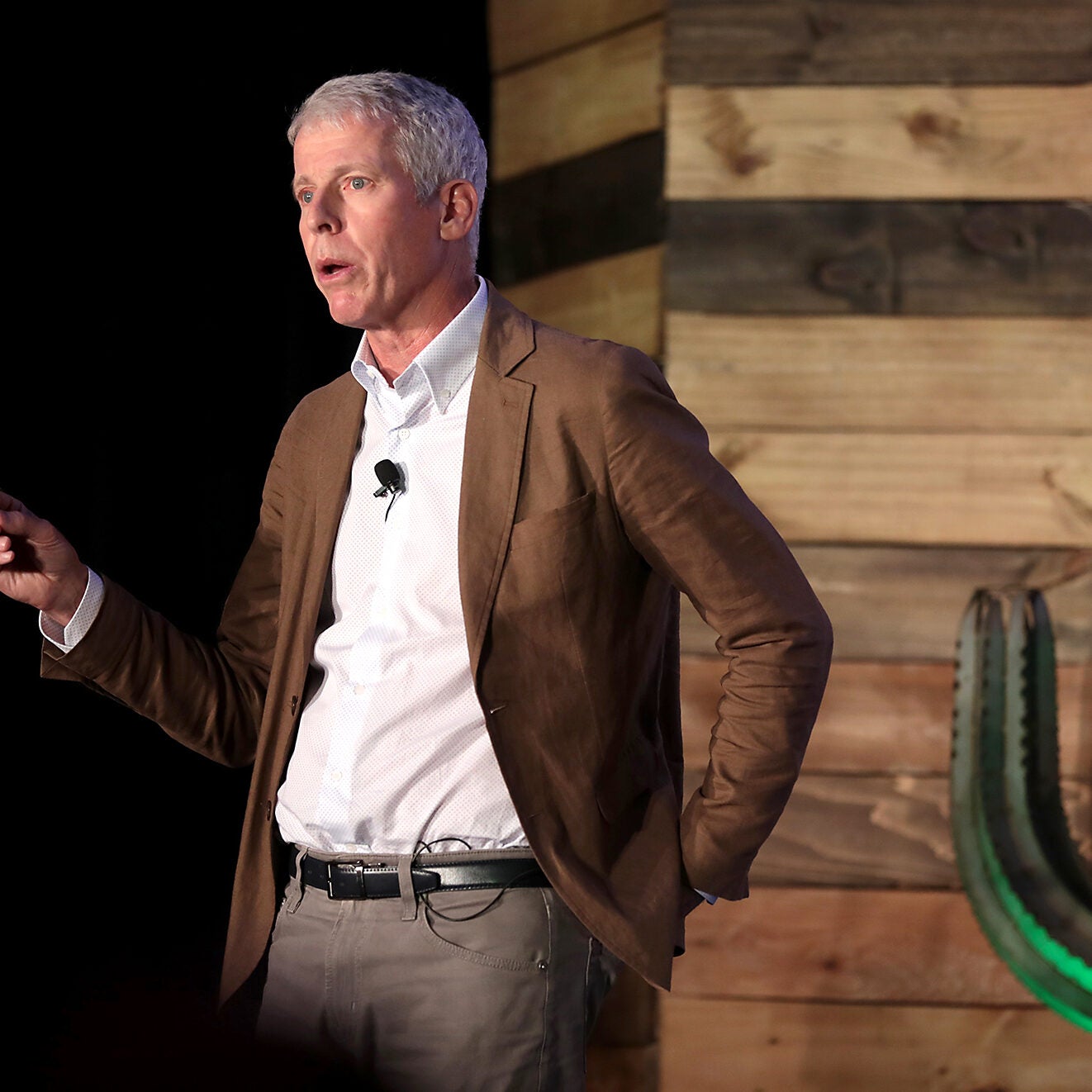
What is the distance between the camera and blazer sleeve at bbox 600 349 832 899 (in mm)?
1372

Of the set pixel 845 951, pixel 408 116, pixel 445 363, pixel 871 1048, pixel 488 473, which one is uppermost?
pixel 408 116

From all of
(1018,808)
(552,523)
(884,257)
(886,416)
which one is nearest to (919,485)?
(886,416)

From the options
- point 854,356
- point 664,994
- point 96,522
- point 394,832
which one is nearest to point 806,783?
point 664,994

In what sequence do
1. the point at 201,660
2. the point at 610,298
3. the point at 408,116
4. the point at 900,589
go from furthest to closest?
1. the point at 610,298
2. the point at 900,589
3. the point at 201,660
4. the point at 408,116

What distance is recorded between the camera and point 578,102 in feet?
7.86

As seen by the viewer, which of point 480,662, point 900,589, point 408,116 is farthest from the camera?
point 900,589

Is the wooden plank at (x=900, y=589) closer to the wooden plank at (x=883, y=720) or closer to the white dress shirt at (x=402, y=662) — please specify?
the wooden plank at (x=883, y=720)

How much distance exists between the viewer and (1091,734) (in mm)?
2227

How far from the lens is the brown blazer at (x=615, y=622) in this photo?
1374 millimetres

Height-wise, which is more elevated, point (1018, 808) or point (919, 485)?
point (919, 485)

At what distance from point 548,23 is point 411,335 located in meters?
1.18

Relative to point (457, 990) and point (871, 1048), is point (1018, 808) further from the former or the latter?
point (457, 990)

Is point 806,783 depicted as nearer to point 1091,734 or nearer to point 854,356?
point 1091,734

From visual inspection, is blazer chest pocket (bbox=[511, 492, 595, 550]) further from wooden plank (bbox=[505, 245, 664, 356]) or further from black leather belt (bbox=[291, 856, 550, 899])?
wooden plank (bbox=[505, 245, 664, 356])
